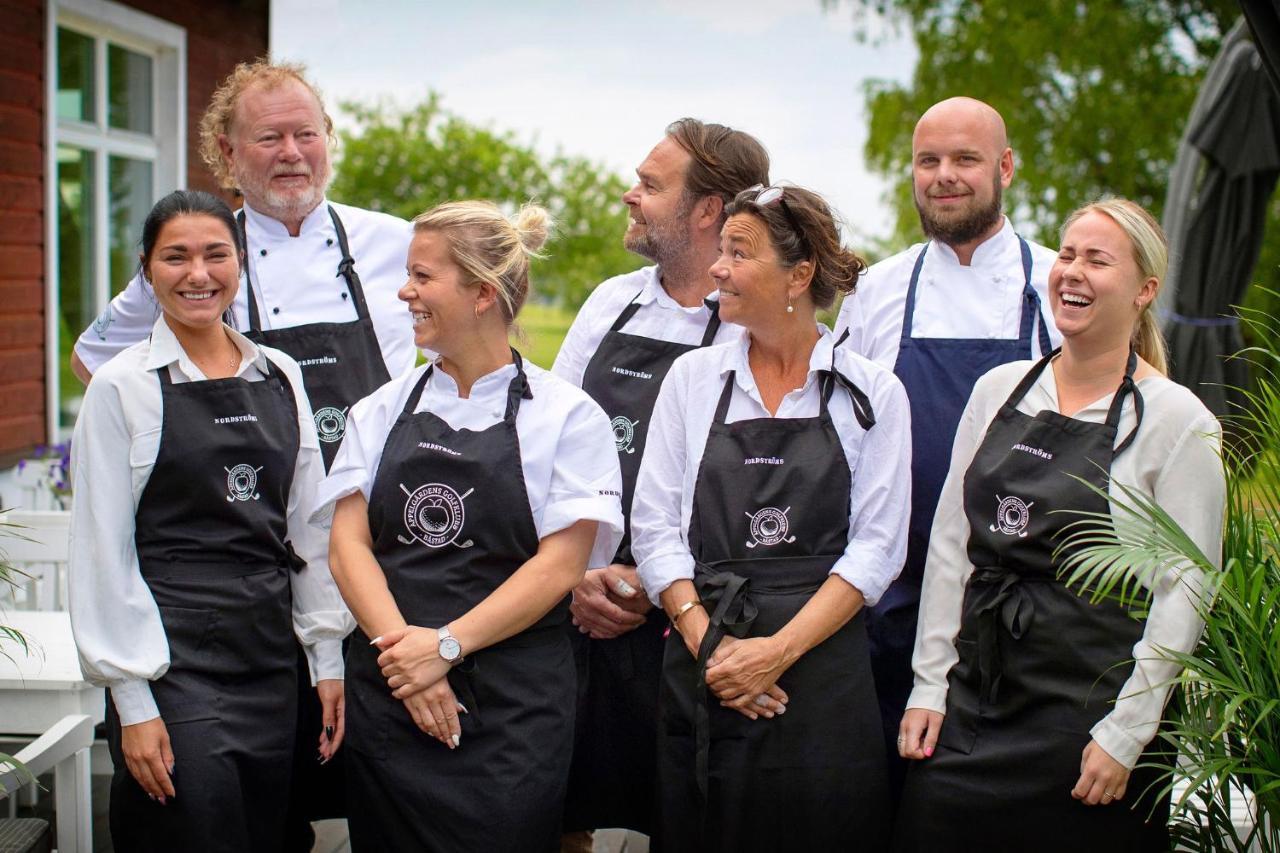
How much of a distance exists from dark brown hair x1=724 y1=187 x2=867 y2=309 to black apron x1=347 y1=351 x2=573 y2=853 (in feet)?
2.20

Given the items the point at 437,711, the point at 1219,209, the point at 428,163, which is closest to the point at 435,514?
the point at 437,711

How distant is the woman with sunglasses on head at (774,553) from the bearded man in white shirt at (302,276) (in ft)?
2.77

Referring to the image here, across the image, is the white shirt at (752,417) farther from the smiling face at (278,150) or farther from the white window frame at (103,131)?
the white window frame at (103,131)

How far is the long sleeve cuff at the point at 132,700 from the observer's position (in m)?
2.45

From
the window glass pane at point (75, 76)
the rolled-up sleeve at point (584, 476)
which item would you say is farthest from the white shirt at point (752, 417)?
the window glass pane at point (75, 76)

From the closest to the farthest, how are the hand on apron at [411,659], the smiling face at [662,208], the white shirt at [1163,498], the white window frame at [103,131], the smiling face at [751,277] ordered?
the white shirt at [1163,498]
the hand on apron at [411,659]
the smiling face at [751,277]
the smiling face at [662,208]
the white window frame at [103,131]

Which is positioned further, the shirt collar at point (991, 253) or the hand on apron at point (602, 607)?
the shirt collar at point (991, 253)

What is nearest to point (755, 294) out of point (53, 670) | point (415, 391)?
point (415, 391)

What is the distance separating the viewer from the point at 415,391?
2.67 m

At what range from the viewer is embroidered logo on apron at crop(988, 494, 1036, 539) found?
2.50 m

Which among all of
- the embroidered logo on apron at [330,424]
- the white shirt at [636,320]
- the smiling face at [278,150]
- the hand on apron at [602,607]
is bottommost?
the hand on apron at [602,607]

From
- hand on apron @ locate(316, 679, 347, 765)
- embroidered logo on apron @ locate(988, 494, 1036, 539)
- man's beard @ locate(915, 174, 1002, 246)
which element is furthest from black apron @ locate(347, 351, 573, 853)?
man's beard @ locate(915, 174, 1002, 246)

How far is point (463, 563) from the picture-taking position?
2547 mm

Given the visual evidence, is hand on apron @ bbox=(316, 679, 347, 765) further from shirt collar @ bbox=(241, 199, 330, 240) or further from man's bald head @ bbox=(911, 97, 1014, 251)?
man's bald head @ bbox=(911, 97, 1014, 251)
